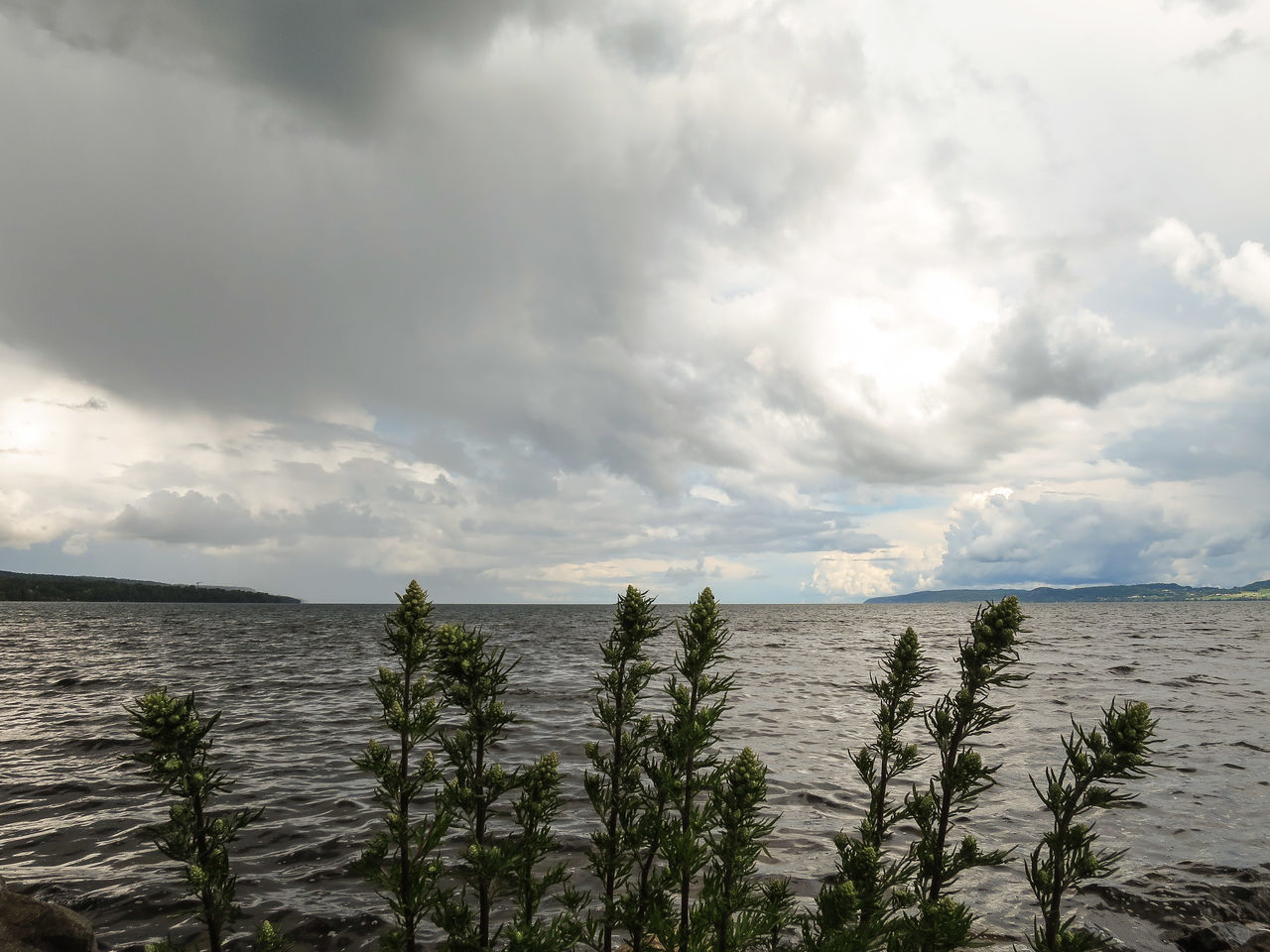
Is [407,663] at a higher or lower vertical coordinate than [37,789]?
higher

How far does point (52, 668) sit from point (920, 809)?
187 ft

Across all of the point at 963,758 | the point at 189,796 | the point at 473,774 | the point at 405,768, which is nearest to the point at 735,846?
the point at 963,758

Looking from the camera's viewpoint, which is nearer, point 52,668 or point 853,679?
point 853,679

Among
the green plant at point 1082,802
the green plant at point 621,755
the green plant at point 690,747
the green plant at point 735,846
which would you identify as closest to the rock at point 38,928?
the green plant at point 621,755

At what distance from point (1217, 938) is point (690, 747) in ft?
35.0

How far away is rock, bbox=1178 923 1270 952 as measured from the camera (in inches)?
361

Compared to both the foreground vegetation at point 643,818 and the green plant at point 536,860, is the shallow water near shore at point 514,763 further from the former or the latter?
the green plant at point 536,860

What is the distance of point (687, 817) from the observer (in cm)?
534

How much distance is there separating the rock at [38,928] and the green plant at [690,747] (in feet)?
30.7

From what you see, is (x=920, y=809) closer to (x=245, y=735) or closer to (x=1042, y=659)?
(x=245, y=735)

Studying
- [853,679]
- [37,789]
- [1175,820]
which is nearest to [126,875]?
[37,789]

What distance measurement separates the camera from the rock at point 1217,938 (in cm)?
918

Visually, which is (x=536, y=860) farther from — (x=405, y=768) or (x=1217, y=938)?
(x=1217, y=938)

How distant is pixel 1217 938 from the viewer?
930cm
